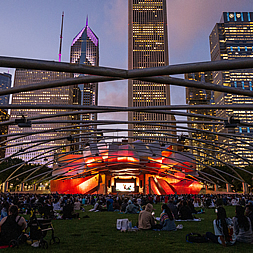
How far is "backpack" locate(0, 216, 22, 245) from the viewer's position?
25.5 ft

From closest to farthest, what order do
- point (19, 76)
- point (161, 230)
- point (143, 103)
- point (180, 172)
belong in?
point (161, 230), point (180, 172), point (143, 103), point (19, 76)

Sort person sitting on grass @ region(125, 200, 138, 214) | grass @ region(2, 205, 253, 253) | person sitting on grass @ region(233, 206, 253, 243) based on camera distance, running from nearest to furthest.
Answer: grass @ region(2, 205, 253, 253), person sitting on grass @ region(233, 206, 253, 243), person sitting on grass @ region(125, 200, 138, 214)

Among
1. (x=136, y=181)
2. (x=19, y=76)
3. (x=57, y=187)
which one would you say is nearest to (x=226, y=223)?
(x=57, y=187)

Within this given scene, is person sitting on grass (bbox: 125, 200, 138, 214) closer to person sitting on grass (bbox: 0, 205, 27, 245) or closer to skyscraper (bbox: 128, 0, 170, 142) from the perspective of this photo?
person sitting on grass (bbox: 0, 205, 27, 245)

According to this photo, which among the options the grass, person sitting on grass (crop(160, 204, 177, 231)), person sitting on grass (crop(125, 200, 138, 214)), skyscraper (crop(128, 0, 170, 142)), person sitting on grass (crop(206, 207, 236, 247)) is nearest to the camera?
the grass

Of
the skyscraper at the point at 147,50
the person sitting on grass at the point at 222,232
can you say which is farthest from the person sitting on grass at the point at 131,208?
the skyscraper at the point at 147,50

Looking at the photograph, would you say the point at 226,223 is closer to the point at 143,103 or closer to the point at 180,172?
the point at 180,172

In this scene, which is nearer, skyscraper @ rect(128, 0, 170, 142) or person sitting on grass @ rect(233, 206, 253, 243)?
person sitting on grass @ rect(233, 206, 253, 243)

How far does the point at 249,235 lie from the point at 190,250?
252 cm

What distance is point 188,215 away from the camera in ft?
48.5

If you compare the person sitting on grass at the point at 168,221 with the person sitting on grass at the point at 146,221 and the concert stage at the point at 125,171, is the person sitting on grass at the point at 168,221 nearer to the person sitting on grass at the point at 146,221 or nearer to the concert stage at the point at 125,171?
the person sitting on grass at the point at 146,221

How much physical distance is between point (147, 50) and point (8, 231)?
577ft

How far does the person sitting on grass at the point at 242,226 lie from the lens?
8.48 m

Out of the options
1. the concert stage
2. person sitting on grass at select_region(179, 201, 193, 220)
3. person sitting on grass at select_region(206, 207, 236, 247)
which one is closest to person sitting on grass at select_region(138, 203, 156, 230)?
person sitting on grass at select_region(206, 207, 236, 247)
